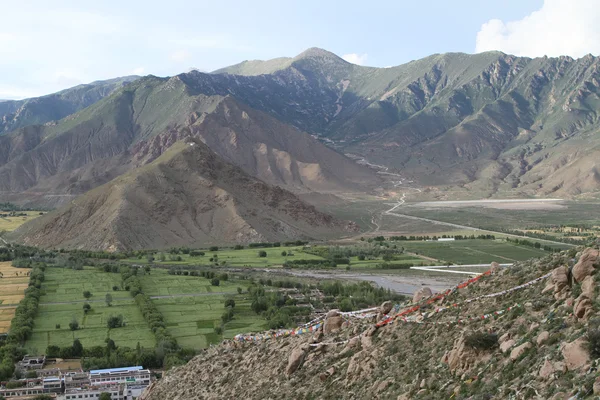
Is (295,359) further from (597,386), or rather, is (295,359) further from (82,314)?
(82,314)

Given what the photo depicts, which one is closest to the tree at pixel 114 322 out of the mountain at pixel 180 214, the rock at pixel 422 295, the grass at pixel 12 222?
the rock at pixel 422 295

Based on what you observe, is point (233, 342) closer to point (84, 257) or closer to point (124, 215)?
point (84, 257)

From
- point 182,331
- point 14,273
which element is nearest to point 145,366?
point 182,331

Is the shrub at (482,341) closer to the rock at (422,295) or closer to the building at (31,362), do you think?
the rock at (422,295)

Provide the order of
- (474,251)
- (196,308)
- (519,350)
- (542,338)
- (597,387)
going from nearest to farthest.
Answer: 1. (597,387)
2. (542,338)
3. (519,350)
4. (196,308)
5. (474,251)

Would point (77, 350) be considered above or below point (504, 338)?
below

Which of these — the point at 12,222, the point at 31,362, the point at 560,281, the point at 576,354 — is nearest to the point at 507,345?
the point at 560,281
